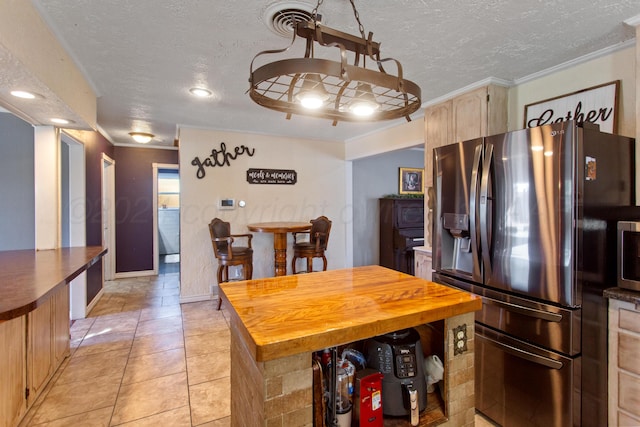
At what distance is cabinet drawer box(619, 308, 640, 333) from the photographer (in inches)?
62.9

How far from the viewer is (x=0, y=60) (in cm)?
154

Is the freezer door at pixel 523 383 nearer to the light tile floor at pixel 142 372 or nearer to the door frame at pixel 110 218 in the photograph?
the light tile floor at pixel 142 372

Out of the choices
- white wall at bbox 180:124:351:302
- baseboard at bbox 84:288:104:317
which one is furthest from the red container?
baseboard at bbox 84:288:104:317

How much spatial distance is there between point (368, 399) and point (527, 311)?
3.81 feet

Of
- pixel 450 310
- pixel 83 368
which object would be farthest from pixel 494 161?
pixel 83 368

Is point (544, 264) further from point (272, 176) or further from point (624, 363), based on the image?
point (272, 176)

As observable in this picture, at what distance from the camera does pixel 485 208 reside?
199 cm

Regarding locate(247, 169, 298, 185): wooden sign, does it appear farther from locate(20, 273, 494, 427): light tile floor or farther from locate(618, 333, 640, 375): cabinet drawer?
locate(618, 333, 640, 375): cabinet drawer

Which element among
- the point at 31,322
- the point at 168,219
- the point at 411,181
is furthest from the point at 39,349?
the point at 168,219

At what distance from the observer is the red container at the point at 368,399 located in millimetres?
1202

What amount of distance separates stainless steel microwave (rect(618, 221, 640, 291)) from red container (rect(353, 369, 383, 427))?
4.90 feet

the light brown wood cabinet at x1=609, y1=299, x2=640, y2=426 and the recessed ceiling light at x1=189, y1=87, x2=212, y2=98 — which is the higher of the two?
the recessed ceiling light at x1=189, y1=87, x2=212, y2=98

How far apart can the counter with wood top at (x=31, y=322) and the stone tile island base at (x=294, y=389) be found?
1.02 meters

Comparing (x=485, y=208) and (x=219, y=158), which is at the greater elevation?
(x=219, y=158)
